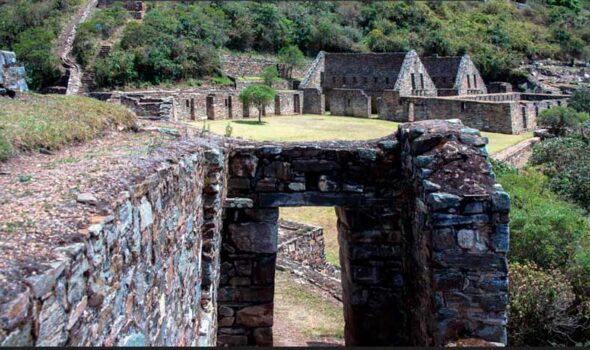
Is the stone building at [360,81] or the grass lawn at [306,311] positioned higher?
the stone building at [360,81]

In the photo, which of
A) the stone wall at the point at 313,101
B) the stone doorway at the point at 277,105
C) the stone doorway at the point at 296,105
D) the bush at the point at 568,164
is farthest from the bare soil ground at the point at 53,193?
the stone wall at the point at 313,101

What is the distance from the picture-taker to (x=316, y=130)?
28.5 m

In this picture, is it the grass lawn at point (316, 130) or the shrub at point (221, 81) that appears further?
the shrub at point (221, 81)

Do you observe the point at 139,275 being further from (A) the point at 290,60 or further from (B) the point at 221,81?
(A) the point at 290,60

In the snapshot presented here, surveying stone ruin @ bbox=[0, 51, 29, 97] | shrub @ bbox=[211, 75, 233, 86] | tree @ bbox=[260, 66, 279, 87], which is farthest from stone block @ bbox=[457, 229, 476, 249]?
shrub @ bbox=[211, 75, 233, 86]

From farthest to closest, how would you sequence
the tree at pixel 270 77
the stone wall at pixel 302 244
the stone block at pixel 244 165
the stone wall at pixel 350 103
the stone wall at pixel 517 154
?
the tree at pixel 270 77 → the stone wall at pixel 350 103 → the stone wall at pixel 517 154 → the stone wall at pixel 302 244 → the stone block at pixel 244 165

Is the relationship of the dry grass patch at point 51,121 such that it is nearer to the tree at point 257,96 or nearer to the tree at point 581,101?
the tree at point 257,96

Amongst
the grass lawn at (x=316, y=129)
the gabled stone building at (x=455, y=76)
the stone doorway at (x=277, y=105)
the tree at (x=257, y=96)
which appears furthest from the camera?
A: the gabled stone building at (x=455, y=76)

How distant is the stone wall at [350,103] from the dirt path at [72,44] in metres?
14.3

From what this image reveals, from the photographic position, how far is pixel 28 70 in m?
34.7

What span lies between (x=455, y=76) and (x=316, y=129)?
58.8 feet

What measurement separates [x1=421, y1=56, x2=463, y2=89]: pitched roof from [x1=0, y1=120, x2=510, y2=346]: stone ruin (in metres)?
36.9

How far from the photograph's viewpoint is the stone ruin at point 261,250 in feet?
10.3

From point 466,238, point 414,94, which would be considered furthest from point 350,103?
point 466,238
